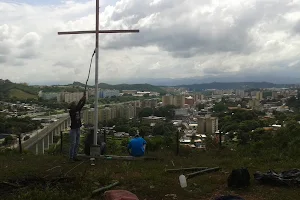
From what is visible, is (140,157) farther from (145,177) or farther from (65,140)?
(65,140)

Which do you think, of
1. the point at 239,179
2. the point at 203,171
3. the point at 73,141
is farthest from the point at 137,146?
the point at 239,179

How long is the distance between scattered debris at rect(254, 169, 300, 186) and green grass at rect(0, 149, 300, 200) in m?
0.16

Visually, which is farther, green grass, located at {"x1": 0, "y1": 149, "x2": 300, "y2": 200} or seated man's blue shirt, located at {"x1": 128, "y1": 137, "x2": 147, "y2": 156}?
seated man's blue shirt, located at {"x1": 128, "y1": 137, "x2": 147, "y2": 156}

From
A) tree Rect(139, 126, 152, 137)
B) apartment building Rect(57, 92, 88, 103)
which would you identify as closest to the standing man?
apartment building Rect(57, 92, 88, 103)

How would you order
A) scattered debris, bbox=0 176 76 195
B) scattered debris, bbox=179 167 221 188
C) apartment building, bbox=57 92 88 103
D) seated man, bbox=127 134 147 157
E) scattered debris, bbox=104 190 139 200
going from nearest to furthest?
scattered debris, bbox=104 190 139 200, scattered debris, bbox=0 176 76 195, scattered debris, bbox=179 167 221 188, seated man, bbox=127 134 147 157, apartment building, bbox=57 92 88 103

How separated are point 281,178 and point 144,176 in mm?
2748

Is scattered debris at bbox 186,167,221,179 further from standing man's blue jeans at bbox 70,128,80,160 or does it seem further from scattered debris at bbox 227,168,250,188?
standing man's blue jeans at bbox 70,128,80,160

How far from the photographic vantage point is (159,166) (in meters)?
8.16

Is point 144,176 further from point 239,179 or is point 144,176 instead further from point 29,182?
point 29,182

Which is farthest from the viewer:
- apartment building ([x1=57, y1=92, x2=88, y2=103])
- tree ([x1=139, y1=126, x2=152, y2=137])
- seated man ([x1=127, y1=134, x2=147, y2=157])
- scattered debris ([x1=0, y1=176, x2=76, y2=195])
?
apartment building ([x1=57, y1=92, x2=88, y2=103])

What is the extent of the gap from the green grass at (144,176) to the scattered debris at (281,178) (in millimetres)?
163

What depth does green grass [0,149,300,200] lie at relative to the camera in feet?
18.8

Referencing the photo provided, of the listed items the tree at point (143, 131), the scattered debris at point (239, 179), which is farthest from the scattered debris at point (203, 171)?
the tree at point (143, 131)

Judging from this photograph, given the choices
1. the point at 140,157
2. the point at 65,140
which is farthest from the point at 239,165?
the point at 65,140
